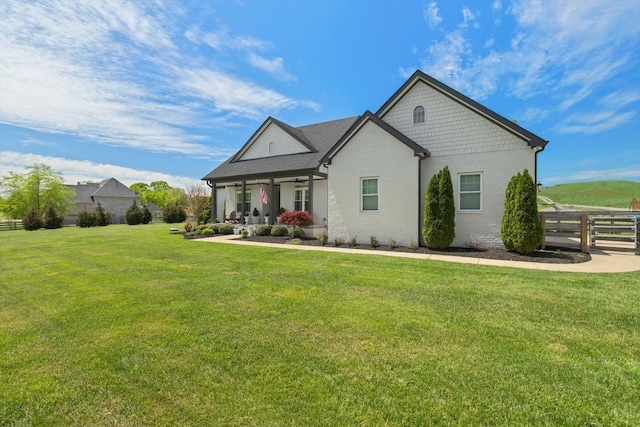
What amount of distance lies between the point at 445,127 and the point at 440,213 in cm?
380

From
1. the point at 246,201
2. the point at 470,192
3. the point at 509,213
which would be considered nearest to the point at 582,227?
the point at 509,213

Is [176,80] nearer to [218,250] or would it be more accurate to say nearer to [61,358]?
[218,250]

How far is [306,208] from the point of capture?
63.2 feet

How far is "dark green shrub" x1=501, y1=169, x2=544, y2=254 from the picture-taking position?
377 inches

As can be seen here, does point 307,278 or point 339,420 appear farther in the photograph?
point 307,278

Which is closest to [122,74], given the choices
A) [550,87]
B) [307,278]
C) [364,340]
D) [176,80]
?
[176,80]

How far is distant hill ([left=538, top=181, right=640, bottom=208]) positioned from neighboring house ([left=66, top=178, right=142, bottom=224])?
216ft

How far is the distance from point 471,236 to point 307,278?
26.4 feet

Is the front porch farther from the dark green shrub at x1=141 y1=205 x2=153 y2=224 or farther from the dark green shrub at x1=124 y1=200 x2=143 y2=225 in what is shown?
the dark green shrub at x1=141 y1=205 x2=153 y2=224

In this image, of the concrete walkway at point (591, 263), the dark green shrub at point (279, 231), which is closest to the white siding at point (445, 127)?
the concrete walkway at point (591, 263)

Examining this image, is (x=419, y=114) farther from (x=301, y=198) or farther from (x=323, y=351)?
(x=323, y=351)

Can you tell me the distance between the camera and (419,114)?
12.6 m

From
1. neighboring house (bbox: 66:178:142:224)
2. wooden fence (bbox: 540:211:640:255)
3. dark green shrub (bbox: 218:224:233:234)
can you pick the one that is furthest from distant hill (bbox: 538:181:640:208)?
neighboring house (bbox: 66:178:142:224)

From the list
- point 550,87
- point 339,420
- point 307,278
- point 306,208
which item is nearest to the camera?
point 339,420
